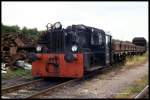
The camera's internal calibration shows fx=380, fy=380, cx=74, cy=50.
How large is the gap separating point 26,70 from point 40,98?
22.5ft

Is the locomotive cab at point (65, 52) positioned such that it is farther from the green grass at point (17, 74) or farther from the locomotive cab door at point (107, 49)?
the locomotive cab door at point (107, 49)

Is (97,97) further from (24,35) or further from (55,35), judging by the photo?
(24,35)

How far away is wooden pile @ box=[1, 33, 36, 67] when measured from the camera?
16909mm

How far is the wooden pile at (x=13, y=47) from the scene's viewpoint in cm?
1691

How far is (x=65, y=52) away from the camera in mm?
14391

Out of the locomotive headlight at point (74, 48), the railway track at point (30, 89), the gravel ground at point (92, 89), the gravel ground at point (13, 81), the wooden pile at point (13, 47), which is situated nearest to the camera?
the railway track at point (30, 89)

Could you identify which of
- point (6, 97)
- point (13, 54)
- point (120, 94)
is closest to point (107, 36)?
point (13, 54)

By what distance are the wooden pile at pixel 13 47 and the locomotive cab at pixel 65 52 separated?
7.17 feet

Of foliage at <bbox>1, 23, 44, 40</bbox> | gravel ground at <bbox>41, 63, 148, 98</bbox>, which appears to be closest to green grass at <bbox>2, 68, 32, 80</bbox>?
gravel ground at <bbox>41, 63, 148, 98</bbox>

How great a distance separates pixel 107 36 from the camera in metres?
18.5

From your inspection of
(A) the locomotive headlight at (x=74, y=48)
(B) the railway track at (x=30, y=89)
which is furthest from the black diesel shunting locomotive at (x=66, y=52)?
(B) the railway track at (x=30, y=89)

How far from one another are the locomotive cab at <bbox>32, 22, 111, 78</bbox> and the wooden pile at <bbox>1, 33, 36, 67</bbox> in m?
2.19

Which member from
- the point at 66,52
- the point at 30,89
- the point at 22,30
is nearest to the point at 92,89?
the point at 30,89

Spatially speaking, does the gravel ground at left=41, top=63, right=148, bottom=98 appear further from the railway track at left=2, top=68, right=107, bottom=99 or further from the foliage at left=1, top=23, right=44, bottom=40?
the foliage at left=1, top=23, right=44, bottom=40
